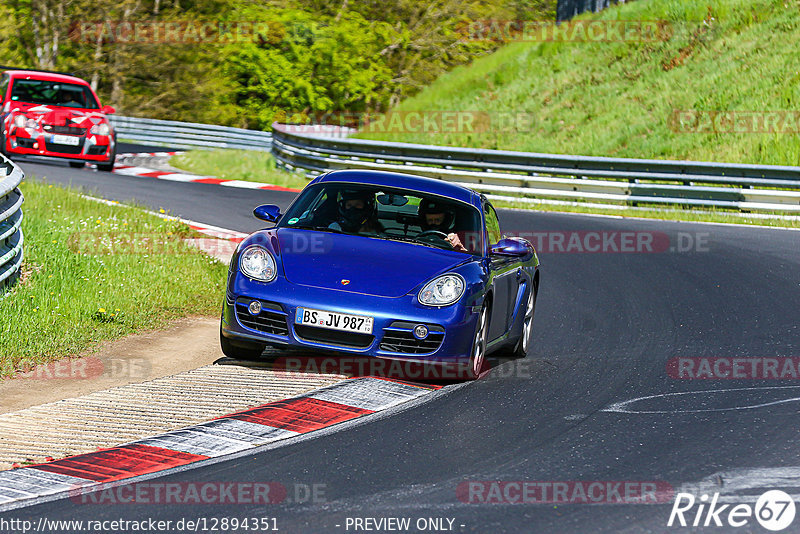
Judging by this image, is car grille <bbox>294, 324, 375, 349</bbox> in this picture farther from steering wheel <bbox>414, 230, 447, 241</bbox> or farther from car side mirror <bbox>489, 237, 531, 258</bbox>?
car side mirror <bbox>489, 237, 531, 258</bbox>

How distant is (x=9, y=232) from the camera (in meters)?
9.27

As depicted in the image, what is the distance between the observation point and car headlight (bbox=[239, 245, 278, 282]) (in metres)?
7.58

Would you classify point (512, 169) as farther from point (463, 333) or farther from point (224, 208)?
point (463, 333)

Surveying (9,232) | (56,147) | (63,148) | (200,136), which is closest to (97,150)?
(63,148)

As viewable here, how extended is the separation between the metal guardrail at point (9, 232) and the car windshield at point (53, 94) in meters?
11.5

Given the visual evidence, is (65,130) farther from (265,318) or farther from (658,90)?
(658,90)

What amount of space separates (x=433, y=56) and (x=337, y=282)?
47.3 meters

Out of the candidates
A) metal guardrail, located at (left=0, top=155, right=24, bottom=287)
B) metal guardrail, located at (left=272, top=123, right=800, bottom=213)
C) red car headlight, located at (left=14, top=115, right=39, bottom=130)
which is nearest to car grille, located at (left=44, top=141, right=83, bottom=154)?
red car headlight, located at (left=14, top=115, right=39, bottom=130)

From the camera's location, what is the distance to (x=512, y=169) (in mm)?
22188

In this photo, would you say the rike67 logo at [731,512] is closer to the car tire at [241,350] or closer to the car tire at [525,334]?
the car tire at [241,350]

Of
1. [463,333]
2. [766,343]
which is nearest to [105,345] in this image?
[463,333]

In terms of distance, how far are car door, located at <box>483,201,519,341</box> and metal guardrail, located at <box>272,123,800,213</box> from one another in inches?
469

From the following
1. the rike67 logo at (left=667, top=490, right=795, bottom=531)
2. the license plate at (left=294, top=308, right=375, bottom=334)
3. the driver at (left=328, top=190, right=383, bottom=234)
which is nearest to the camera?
the rike67 logo at (left=667, top=490, right=795, bottom=531)

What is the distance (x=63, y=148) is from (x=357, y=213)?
13.8 meters
